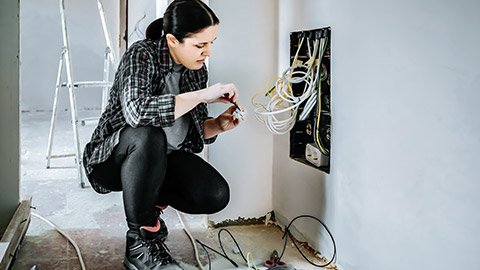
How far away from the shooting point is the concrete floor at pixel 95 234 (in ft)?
5.84

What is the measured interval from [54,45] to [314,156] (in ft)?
17.5

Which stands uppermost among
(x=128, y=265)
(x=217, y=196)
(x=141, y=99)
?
(x=141, y=99)

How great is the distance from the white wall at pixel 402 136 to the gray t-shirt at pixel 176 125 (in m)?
0.53

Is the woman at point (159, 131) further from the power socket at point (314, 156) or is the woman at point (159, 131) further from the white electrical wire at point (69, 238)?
the power socket at point (314, 156)

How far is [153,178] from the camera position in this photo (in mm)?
1618

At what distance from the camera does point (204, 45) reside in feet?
5.30

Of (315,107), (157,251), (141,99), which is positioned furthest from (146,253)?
(315,107)

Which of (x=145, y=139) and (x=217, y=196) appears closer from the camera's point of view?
(x=145, y=139)

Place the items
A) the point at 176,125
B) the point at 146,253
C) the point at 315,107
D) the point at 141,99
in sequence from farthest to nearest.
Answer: the point at 315,107 < the point at 176,125 < the point at 146,253 < the point at 141,99

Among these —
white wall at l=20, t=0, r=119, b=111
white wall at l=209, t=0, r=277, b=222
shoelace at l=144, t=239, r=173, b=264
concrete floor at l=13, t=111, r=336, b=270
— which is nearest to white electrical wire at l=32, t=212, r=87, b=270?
concrete floor at l=13, t=111, r=336, b=270

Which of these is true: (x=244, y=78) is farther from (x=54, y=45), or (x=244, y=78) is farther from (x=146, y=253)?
(x=54, y=45)

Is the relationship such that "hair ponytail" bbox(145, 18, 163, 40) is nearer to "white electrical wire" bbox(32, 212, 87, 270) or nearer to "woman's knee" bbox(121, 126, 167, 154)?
"woman's knee" bbox(121, 126, 167, 154)

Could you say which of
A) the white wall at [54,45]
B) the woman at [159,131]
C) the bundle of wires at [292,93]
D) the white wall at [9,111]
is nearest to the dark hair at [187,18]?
the woman at [159,131]

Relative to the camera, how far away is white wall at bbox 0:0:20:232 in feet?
5.98
